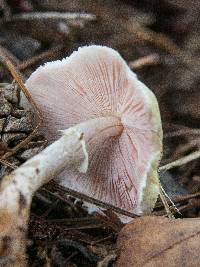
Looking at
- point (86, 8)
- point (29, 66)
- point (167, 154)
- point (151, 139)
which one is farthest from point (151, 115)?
point (86, 8)

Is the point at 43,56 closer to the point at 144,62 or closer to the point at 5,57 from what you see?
the point at 5,57

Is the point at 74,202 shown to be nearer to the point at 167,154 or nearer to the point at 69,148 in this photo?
the point at 69,148

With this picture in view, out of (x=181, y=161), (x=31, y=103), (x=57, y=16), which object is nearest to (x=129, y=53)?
(x=57, y=16)

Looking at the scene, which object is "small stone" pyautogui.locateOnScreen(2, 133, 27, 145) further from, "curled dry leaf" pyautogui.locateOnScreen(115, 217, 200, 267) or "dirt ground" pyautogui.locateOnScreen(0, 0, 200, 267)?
"curled dry leaf" pyautogui.locateOnScreen(115, 217, 200, 267)

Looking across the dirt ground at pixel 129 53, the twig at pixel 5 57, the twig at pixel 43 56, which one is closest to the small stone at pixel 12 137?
the dirt ground at pixel 129 53

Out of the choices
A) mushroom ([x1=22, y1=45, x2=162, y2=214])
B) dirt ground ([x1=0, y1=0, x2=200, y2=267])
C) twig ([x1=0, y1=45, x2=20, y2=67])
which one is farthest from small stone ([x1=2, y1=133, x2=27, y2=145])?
twig ([x1=0, y1=45, x2=20, y2=67])

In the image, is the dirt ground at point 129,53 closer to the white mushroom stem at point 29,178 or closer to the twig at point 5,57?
the twig at point 5,57
